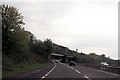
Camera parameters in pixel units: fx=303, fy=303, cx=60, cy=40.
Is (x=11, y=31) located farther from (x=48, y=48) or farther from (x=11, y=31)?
(x=48, y=48)

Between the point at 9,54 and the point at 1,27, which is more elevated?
the point at 1,27

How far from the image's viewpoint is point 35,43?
132 meters

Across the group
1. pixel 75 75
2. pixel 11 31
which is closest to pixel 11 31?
pixel 11 31

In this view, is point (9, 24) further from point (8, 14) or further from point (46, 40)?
point (46, 40)

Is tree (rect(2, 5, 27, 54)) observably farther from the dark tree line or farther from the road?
the road

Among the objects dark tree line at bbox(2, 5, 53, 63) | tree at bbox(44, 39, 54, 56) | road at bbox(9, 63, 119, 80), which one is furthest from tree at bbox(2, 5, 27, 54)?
tree at bbox(44, 39, 54, 56)

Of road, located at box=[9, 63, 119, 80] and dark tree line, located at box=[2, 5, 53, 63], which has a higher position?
dark tree line, located at box=[2, 5, 53, 63]

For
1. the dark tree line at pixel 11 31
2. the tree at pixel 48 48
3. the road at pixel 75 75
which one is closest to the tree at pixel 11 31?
the dark tree line at pixel 11 31

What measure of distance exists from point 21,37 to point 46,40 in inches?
3044

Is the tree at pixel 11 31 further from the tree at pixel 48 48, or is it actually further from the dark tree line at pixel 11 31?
the tree at pixel 48 48

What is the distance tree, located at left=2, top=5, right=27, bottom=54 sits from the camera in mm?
56500

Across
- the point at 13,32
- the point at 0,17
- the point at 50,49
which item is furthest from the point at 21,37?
the point at 50,49

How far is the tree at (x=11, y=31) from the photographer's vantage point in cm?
5650

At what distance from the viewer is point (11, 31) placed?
5731 centimetres
